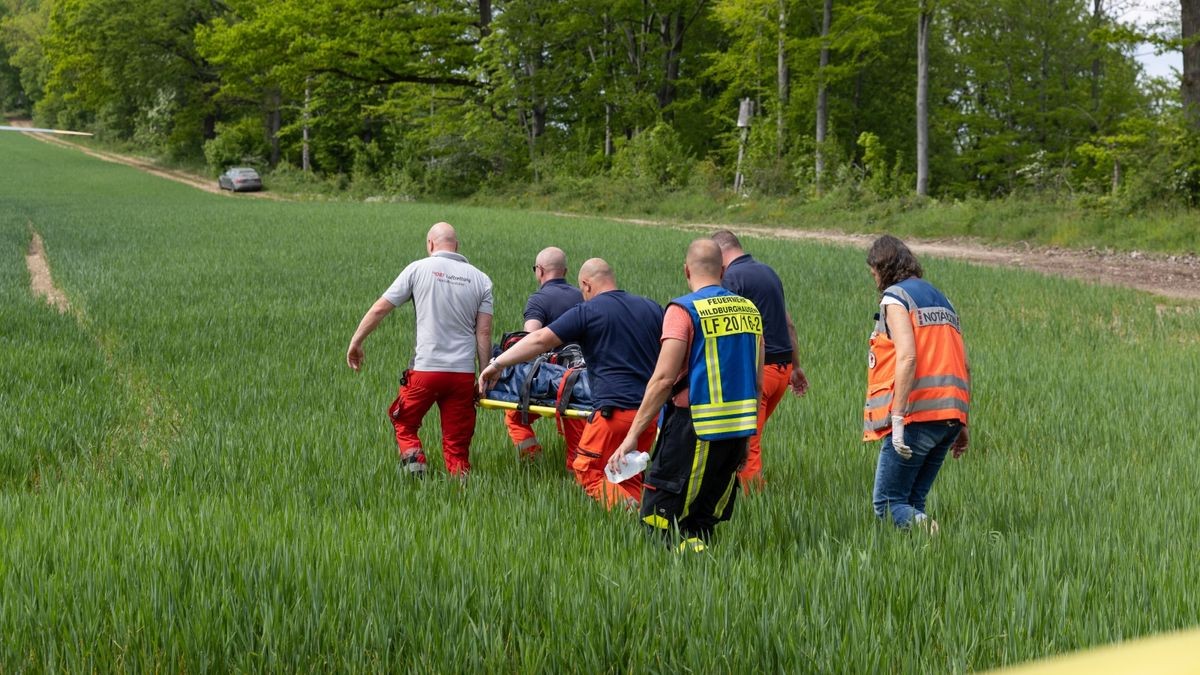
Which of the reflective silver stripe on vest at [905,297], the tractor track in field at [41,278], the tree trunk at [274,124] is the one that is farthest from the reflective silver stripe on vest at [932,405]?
the tree trunk at [274,124]

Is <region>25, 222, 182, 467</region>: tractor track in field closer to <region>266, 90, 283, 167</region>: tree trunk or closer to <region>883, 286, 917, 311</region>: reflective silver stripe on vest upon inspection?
<region>883, 286, 917, 311</region>: reflective silver stripe on vest

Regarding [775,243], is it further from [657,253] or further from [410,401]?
[410,401]

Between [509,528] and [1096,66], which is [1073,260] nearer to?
[509,528]

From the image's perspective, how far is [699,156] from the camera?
1970 inches

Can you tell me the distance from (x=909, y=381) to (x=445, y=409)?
9.55 ft

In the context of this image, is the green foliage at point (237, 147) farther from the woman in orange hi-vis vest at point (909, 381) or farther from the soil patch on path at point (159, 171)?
the woman in orange hi-vis vest at point (909, 381)

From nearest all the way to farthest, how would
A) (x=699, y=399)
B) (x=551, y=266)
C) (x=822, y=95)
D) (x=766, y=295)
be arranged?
(x=699, y=399) < (x=766, y=295) < (x=551, y=266) < (x=822, y=95)

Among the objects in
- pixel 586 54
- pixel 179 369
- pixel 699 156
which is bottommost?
pixel 179 369

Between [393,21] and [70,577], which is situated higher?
[393,21]

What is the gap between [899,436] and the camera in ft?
17.0

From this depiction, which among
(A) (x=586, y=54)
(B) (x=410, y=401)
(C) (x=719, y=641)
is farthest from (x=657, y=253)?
(A) (x=586, y=54)

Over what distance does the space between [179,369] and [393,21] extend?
131 ft

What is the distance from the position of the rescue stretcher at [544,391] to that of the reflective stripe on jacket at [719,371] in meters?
1.32

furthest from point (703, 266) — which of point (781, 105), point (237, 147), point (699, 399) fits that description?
point (237, 147)
